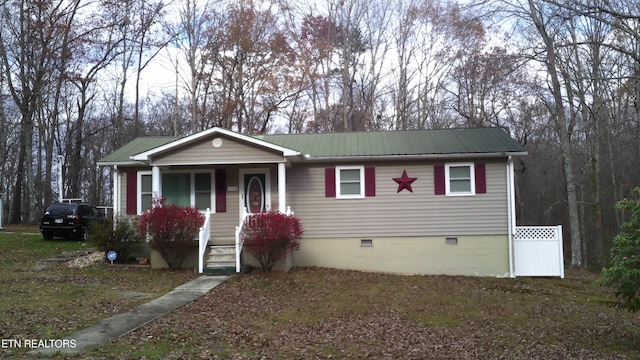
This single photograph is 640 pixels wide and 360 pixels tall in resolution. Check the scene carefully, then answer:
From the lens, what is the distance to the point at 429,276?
15.5 meters

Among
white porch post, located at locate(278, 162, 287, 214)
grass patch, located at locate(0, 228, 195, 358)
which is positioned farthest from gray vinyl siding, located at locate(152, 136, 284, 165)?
grass patch, located at locate(0, 228, 195, 358)

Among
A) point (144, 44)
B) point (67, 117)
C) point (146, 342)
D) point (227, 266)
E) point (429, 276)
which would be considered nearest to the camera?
point (146, 342)

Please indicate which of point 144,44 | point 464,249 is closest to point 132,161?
point 464,249

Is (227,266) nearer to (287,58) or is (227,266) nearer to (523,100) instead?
(287,58)

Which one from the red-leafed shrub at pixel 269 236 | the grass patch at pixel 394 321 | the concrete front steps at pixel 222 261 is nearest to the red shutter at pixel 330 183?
the red-leafed shrub at pixel 269 236

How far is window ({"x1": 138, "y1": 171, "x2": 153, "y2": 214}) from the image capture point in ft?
54.1

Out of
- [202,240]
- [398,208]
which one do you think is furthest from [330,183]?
[202,240]

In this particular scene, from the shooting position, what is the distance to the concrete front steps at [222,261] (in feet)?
46.6

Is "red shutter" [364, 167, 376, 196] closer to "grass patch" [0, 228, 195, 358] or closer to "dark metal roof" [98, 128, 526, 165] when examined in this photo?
"dark metal roof" [98, 128, 526, 165]

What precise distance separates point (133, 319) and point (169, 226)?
5.86 m

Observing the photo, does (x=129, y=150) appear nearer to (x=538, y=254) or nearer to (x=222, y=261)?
(x=222, y=261)

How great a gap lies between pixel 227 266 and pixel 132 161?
14.7 ft

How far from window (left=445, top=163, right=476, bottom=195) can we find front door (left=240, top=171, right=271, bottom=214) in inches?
215

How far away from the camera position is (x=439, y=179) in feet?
52.6
